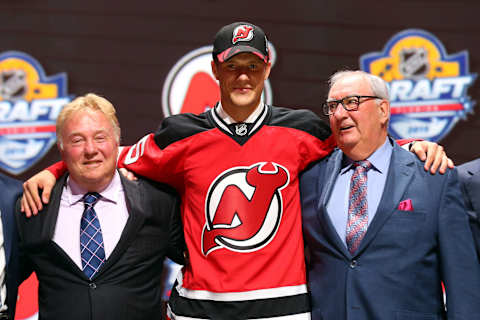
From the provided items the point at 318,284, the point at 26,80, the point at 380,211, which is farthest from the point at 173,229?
the point at 26,80

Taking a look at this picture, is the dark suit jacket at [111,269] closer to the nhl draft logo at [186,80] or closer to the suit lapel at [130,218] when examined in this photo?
the suit lapel at [130,218]

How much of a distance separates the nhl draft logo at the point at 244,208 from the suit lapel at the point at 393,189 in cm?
34

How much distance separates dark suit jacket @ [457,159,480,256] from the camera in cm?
184

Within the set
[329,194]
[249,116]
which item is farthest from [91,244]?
[329,194]

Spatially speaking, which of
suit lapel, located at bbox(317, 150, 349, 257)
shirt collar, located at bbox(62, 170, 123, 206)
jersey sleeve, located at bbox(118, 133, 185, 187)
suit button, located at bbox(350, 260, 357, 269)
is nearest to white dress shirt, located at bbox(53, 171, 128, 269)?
shirt collar, located at bbox(62, 170, 123, 206)

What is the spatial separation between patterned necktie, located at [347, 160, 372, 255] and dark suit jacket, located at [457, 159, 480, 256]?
32cm

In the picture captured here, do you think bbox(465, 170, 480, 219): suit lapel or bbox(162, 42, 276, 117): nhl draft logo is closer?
bbox(465, 170, 480, 219): suit lapel

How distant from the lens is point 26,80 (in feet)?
11.4

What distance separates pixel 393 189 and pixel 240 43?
766 mm

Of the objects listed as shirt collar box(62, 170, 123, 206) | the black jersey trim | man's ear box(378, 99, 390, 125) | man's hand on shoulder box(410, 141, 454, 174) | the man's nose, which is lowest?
the black jersey trim

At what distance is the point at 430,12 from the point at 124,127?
2025mm

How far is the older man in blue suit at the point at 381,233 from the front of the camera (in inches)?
70.0

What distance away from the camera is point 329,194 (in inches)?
76.3

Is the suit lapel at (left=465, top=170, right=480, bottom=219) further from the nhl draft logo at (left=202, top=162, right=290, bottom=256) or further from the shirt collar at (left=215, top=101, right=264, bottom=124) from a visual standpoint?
the shirt collar at (left=215, top=101, right=264, bottom=124)
